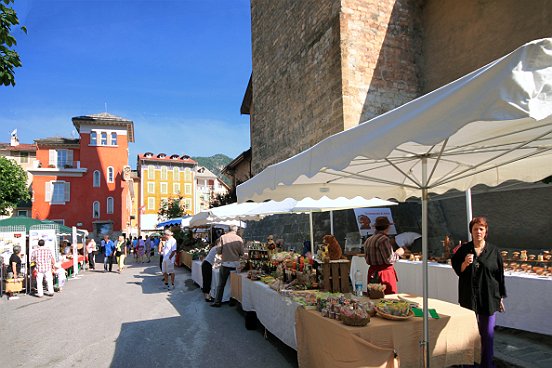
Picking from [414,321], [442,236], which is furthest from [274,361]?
[442,236]

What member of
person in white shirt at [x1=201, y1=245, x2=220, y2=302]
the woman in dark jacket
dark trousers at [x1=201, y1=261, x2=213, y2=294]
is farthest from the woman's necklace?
dark trousers at [x1=201, y1=261, x2=213, y2=294]

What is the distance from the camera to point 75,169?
38.6 metres

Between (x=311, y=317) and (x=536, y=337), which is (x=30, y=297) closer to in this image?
(x=311, y=317)

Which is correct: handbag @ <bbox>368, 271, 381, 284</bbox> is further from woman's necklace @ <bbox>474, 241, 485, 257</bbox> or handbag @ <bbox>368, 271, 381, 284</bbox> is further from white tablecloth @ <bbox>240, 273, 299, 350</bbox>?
woman's necklace @ <bbox>474, 241, 485, 257</bbox>

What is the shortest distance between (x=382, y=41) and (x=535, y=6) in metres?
4.24

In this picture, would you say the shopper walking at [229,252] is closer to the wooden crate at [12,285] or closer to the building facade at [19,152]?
the wooden crate at [12,285]

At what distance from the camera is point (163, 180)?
61.7 meters

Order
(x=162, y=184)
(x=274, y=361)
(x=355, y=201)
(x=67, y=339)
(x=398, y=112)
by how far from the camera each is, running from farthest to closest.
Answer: (x=162, y=184) → (x=355, y=201) → (x=67, y=339) → (x=274, y=361) → (x=398, y=112)

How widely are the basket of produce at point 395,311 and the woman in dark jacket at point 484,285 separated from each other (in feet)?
2.36

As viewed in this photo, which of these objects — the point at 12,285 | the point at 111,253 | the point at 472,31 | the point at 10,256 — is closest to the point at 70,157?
the point at 111,253

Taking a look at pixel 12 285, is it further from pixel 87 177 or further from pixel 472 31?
pixel 87 177

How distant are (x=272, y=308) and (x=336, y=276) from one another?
1014mm

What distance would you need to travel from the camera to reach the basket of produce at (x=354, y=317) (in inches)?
132

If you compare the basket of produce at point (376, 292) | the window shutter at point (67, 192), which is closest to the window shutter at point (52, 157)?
the window shutter at point (67, 192)
